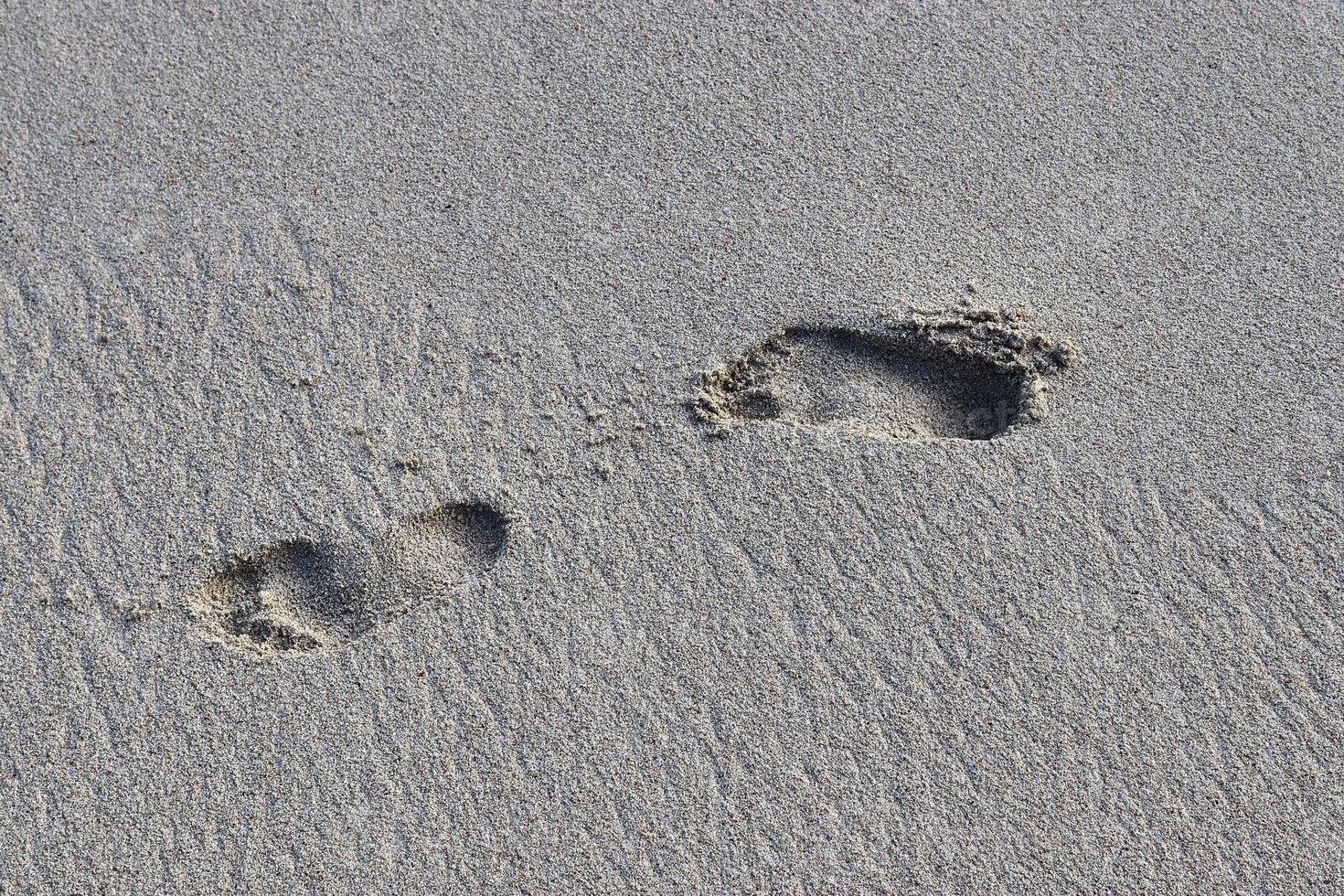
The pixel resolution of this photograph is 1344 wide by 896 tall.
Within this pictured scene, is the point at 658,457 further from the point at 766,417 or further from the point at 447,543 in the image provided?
the point at 447,543

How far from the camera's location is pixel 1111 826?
195 cm

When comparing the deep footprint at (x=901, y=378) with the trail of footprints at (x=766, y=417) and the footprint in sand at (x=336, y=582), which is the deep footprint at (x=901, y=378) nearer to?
the trail of footprints at (x=766, y=417)

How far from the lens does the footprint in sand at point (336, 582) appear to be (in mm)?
2162

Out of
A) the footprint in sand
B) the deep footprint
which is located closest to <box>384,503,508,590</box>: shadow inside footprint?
the footprint in sand

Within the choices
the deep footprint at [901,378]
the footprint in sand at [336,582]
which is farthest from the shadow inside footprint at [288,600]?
the deep footprint at [901,378]

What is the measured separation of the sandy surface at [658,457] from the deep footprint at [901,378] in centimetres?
1

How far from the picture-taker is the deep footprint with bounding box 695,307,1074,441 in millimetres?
2389

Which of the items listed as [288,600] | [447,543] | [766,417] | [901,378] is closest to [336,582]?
[288,600]

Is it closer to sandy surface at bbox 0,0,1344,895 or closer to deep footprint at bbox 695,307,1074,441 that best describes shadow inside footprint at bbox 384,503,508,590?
sandy surface at bbox 0,0,1344,895

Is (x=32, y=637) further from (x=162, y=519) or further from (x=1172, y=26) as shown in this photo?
(x=1172, y=26)

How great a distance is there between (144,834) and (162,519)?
56 cm

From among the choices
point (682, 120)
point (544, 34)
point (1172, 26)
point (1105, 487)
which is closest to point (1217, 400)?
point (1105, 487)

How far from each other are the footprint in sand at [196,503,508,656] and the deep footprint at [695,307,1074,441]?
1.63 ft

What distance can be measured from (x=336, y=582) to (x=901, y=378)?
1101mm
